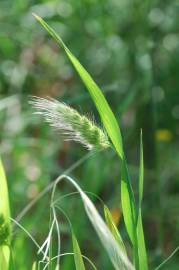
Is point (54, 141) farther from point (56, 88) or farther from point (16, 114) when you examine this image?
point (56, 88)

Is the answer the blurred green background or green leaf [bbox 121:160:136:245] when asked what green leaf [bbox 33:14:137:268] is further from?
the blurred green background

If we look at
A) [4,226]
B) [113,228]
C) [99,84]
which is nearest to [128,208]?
[113,228]

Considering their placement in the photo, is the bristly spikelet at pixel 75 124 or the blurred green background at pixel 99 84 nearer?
the bristly spikelet at pixel 75 124

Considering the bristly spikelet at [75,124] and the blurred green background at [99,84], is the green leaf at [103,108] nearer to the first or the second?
the bristly spikelet at [75,124]

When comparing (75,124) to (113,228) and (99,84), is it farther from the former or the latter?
(99,84)

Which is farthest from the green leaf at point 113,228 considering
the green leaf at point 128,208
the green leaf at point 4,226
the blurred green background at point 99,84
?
the blurred green background at point 99,84

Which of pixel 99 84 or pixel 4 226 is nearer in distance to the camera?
pixel 4 226

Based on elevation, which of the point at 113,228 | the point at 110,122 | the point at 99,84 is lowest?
the point at 113,228

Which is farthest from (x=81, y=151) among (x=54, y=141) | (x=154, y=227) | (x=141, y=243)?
(x=141, y=243)
